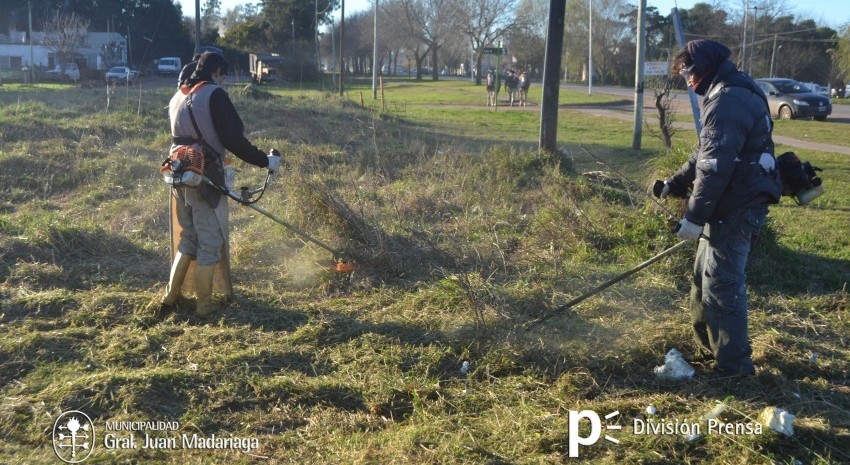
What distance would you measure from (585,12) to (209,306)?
5834cm

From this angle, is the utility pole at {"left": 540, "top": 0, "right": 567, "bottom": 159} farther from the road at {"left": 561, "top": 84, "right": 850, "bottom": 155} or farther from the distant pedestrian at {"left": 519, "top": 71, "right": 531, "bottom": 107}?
the distant pedestrian at {"left": 519, "top": 71, "right": 531, "bottom": 107}

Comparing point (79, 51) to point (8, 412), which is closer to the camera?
point (8, 412)

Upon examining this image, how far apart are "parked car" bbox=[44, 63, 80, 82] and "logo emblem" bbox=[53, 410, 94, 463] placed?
4417 centimetres

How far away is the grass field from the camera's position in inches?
151

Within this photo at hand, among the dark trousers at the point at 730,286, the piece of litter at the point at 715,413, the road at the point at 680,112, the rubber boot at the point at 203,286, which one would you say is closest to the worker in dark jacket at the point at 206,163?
the rubber boot at the point at 203,286

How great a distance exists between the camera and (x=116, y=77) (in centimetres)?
4138

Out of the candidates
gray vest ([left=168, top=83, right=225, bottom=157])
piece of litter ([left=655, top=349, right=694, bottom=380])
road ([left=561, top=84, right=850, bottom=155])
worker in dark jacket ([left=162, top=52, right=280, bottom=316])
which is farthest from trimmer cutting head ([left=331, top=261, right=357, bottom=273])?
road ([left=561, top=84, right=850, bottom=155])

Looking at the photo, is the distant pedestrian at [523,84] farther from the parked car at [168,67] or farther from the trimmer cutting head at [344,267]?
the parked car at [168,67]

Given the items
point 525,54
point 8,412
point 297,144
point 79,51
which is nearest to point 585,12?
point 525,54

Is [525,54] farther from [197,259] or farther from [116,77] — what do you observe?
[197,259]

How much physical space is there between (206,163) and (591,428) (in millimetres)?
3380

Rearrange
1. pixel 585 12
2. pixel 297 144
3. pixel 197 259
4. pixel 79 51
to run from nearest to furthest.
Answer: pixel 197 259
pixel 297 144
pixel 79 51
pixel 585 12

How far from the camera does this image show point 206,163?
5434 millimetres

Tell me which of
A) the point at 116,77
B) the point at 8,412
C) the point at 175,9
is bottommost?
the point at 8,412
